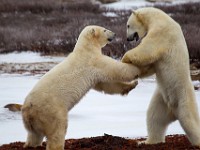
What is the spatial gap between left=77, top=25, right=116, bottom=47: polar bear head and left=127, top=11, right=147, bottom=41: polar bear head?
0.25m

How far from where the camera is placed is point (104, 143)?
241 inches

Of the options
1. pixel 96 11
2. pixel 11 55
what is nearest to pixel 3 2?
pixel 96 11

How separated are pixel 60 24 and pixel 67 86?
Answer: 62.1 ft

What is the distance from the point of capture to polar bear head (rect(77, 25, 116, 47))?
227 inches

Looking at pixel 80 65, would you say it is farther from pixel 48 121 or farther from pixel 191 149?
pixel 191 149

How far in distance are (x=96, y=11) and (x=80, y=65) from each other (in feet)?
75.5

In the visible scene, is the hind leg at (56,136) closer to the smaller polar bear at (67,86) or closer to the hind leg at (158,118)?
the smaller polar bear at (67,86)

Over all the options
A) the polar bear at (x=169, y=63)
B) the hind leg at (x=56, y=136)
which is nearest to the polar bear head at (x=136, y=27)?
the polar bear at (x=169, y=63)

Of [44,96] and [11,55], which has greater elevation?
[44,96]

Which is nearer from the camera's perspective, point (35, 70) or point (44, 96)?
point (44, 96)

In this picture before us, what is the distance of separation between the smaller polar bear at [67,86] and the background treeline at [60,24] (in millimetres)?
11027

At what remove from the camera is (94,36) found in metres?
5.81

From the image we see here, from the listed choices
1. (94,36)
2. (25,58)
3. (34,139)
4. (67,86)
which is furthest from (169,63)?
(25,58)

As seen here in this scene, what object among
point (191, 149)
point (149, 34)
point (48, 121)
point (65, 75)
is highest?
point (149, 34)
